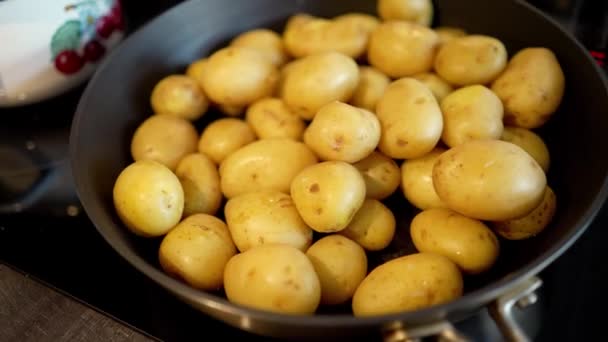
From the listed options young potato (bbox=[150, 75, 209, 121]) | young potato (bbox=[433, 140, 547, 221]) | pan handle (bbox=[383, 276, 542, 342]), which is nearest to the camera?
pan handle (bbox=[383, 276, 542, 342])

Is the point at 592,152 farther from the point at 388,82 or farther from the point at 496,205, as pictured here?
the point at 388,82

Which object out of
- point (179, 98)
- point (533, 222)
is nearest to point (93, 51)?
point (179, 98)

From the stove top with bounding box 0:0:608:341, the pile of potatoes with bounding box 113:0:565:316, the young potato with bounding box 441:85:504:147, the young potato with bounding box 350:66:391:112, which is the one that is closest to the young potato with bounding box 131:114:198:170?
the pile of potatoes with bounding box 113:0:565:316

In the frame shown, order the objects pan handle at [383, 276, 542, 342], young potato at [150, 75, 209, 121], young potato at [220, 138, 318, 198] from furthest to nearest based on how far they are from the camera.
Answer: young potato at [150, 75, 209, 121] → young potato at [220, 138, 318, 198] → pan handle at [383, 276, 542, 342]

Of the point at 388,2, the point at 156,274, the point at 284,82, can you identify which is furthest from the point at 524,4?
the point at 156,274

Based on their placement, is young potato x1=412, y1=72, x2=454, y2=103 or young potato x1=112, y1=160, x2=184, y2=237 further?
young potato x1=412, y1=72, x2=454, y2=103

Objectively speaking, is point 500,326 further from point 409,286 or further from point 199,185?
point 199,185

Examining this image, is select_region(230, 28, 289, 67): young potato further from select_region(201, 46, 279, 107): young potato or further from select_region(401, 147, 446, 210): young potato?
select_region(401, 147, 446, 210): young potato
